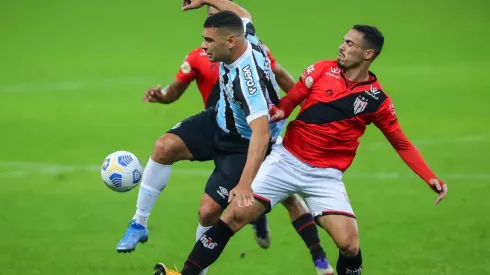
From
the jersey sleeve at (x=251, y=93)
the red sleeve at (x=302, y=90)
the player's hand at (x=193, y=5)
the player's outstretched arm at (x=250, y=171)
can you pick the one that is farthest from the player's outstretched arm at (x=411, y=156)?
the player's hand at (x=193, y=5)

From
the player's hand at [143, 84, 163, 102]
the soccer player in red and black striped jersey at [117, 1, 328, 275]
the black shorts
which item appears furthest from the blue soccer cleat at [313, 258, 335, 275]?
the player's hand at [143, 84, 163, 102]

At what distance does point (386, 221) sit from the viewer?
40.6 ft

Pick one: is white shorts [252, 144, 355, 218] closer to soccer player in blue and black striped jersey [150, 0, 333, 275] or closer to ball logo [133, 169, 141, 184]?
soccer player in blue and black striped jersey [150, 0, 333, 275]

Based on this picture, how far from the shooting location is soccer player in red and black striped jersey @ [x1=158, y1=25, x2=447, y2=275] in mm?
9125

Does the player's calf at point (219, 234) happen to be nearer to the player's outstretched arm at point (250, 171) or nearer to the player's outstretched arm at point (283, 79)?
the player's outstretched arm at point (250, 171)

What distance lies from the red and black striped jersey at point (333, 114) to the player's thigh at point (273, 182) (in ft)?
0.53

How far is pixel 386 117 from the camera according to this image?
9.29m

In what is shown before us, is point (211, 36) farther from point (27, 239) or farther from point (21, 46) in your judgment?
point (21, 46)

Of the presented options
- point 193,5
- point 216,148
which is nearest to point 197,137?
point 216,148

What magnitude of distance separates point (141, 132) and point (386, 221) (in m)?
4.86

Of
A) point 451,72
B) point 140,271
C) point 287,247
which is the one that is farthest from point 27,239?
point 451,72

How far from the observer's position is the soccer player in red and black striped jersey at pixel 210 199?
31.7 ft

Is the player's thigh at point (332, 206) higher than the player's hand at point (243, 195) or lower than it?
lower

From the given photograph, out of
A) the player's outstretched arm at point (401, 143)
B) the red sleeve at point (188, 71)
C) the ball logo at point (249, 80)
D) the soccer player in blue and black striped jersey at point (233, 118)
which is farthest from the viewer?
the red sleeve at point (188, 71)
